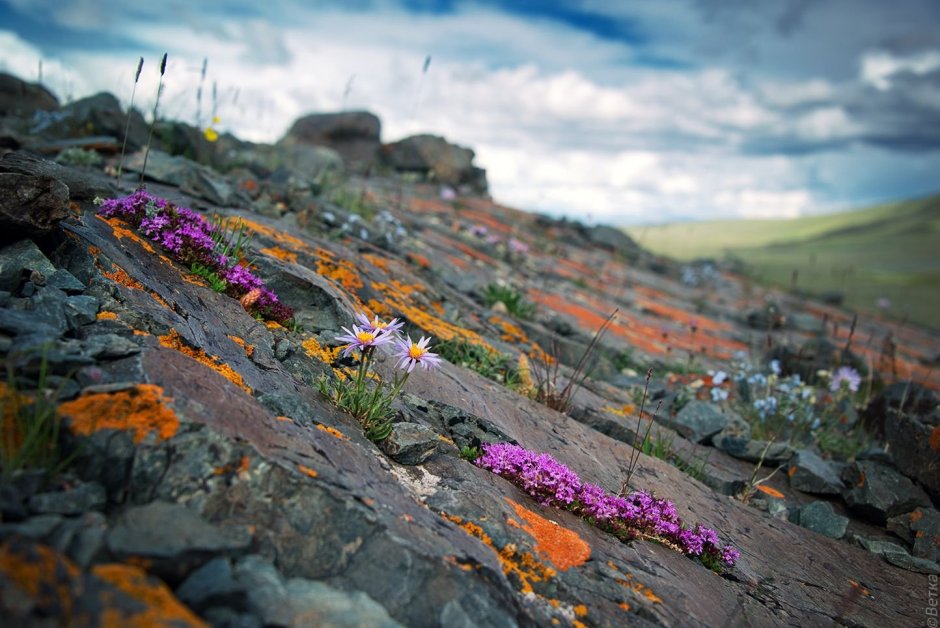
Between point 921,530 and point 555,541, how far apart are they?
159 inches

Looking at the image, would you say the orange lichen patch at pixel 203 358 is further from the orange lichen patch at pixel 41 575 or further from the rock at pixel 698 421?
the rock at pixel 698 421

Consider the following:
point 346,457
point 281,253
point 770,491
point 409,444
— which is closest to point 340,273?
point 281,253

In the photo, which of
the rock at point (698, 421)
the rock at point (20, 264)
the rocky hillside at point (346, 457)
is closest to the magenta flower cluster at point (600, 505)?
the rocky hillside at point (346, 457)

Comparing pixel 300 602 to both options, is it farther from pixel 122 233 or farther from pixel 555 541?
pixel 122 233

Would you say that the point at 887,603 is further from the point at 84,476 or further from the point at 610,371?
the point at 84,476

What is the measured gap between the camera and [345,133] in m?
22.0

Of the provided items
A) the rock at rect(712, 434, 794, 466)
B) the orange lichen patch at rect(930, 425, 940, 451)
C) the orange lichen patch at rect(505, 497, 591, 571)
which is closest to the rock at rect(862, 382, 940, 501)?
the orange lichen patch at rect(930, 425, 940, 451)

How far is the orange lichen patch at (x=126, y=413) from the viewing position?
2414 millimetres

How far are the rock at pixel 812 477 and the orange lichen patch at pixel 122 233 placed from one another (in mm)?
6112

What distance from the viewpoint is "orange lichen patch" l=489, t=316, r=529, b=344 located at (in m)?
7.27

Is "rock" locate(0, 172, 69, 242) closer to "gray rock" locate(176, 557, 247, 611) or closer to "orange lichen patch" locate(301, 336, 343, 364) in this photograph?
"orange lichen patch" locate(301, 336, 343, 364)

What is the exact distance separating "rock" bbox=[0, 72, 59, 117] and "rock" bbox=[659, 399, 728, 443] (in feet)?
42.3

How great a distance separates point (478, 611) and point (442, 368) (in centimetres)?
269

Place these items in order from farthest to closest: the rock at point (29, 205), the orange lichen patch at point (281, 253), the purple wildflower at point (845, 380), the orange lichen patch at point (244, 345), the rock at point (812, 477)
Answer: the purple wildflower at point (845, 380) < the rock at point (812, 477) < the orange lichen patch at point (281, 253) < the orange lichen patch at point (244, 345) < the rock at point (29, 205)
